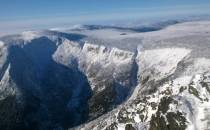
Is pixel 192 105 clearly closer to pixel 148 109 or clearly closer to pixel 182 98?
pixel 182 98

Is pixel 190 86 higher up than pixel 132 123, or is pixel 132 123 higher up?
pixel 190 86

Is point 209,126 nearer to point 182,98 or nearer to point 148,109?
point 182,98

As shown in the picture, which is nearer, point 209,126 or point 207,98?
point 209,126

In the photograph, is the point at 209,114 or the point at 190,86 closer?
the point at 209,114

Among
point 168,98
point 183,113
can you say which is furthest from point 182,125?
point 168,98

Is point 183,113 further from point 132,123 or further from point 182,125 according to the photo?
point 132,123

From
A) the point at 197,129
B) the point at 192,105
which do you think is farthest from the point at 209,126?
the point at 192,105

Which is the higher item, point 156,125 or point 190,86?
point 190,86
